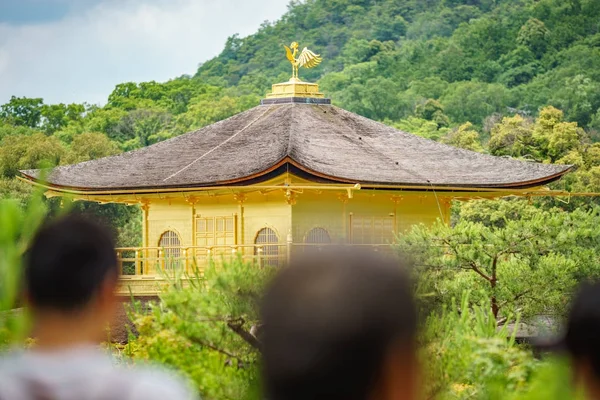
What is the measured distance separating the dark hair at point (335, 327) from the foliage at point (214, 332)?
6.61m

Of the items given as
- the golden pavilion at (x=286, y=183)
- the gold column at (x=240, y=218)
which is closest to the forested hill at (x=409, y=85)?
the golden pavilion at (x=286, y=183)

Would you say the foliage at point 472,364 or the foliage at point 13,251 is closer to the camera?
the foliage at point 13,251

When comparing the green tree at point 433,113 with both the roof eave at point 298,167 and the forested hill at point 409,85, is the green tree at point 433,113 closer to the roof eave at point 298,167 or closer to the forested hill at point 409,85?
the forested hill at point 409,85

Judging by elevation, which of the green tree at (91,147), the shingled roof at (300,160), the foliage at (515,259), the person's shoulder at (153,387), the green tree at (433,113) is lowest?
the person's shoulder at (153,387)

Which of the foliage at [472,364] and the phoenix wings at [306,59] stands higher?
the phoenix wings at [306,59]

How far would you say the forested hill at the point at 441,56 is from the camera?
73.1 metres

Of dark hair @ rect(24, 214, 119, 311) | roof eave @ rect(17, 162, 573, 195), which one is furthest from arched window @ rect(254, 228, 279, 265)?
dark hair @ rect(24, 214, 119, 311)

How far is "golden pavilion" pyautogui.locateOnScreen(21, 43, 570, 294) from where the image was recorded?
73.0ft

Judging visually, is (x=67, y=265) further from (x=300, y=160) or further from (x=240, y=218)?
(x=240, y=218)

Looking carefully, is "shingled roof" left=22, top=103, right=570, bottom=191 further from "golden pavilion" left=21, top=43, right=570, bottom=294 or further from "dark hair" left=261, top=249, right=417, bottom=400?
"dark hair" left=261, top=249, right=417, bottom=400

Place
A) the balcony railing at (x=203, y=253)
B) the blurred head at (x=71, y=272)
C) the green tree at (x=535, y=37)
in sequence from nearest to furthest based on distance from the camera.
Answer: the blurred head at (x=71, y=272), the balcony railing at (x=203, y=253), the green tree at (x=535, y=37)

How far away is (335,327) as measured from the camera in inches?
80.1

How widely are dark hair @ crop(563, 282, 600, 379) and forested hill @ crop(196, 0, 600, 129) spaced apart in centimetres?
6164

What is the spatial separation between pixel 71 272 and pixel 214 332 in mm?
7077
